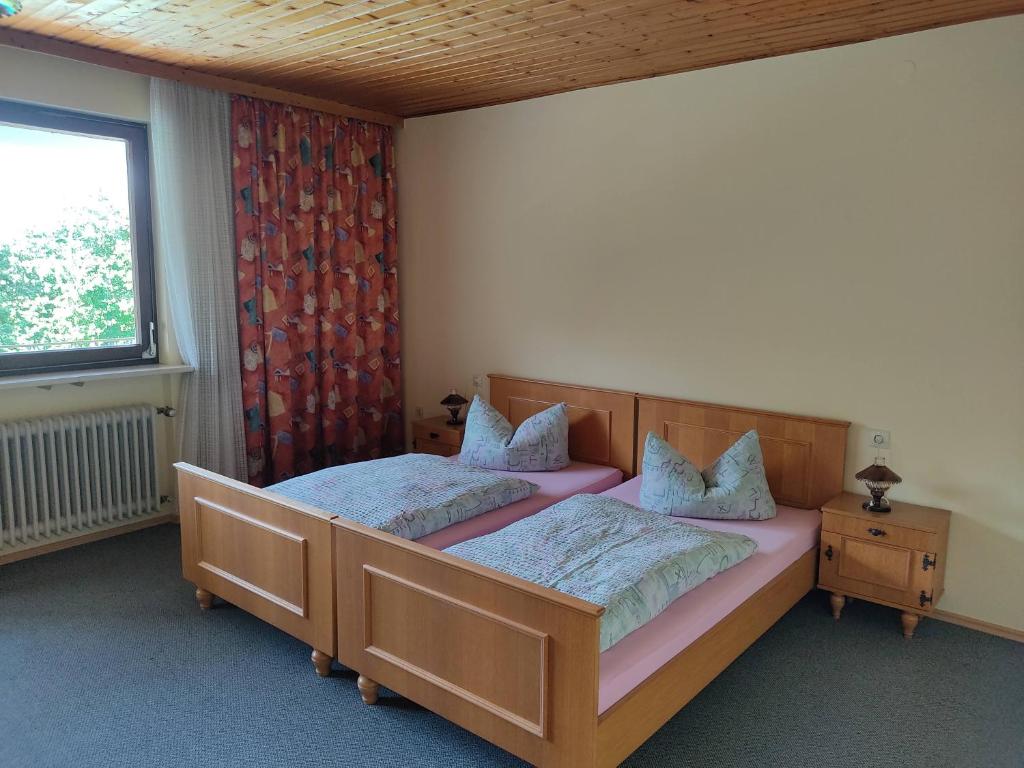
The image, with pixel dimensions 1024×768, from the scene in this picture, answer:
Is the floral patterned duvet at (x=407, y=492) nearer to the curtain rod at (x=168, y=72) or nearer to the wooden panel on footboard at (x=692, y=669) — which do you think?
the wooden panel on footboard at (x=692, y=669)

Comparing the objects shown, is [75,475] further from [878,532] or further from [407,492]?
[878,532]

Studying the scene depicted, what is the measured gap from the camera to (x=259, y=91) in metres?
4.16

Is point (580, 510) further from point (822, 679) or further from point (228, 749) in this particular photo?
point (228, 749)

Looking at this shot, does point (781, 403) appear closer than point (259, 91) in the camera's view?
Yes

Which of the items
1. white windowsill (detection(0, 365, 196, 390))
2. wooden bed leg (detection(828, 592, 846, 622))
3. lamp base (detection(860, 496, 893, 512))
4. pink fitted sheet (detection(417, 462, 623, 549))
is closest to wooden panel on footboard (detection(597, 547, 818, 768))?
wooden bed leg (detection(828, 592, 846, 622))

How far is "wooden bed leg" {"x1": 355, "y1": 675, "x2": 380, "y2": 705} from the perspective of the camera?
8.56 feet

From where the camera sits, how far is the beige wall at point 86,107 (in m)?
3.56

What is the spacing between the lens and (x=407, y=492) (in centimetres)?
326

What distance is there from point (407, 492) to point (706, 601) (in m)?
1.33

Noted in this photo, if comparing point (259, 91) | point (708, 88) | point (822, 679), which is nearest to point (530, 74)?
point (708, 88)

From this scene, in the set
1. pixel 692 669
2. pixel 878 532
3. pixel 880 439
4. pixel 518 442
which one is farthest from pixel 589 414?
pixel 692 669

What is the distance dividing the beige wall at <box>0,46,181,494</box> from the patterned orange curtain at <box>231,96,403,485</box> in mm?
439

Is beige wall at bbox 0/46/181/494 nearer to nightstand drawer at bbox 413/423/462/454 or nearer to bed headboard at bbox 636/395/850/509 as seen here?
nightstand drawer at bbox 413/423/462/454

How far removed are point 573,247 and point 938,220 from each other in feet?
6.04
